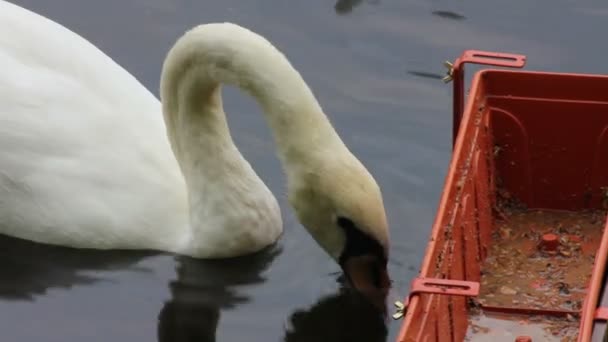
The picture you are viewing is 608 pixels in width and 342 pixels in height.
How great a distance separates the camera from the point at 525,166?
6.31 m

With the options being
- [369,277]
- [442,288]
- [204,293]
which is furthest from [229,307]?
[442,288]

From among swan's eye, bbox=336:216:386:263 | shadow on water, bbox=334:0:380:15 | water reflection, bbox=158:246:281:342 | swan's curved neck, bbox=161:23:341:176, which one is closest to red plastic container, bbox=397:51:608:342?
swan's eye, bbox=336:216:386:263

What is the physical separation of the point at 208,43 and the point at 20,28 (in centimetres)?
87

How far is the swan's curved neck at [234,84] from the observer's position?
5.56 m

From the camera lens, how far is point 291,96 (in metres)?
5.60

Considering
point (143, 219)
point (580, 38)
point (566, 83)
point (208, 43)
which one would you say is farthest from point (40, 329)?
point (580, 38)

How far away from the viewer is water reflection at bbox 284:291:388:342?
5949 mm

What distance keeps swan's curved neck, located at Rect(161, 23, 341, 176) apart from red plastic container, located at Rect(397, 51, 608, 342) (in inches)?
20.2

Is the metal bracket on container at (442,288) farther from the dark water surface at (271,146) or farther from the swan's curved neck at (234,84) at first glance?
the dark water surface at (271,146)

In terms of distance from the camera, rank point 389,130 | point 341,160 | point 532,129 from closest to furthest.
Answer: point 341,160, point 532,129, point 389,130

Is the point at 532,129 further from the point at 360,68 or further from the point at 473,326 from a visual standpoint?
the point at 360,68

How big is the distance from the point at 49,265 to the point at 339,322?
1060 mm

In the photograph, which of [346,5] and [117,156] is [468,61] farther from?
[346,5]

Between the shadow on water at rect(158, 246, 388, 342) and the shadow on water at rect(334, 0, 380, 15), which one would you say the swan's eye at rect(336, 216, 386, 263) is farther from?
the shadow on water at rect(334, 0, 380, 15)
